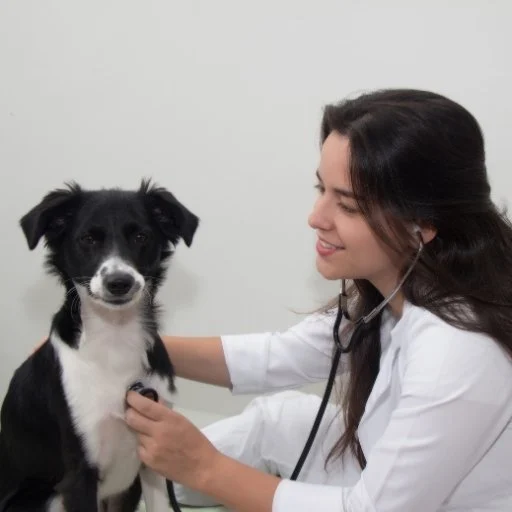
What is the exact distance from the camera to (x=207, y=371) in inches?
62.1

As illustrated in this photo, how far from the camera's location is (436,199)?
3.66ft

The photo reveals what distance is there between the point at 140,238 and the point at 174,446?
0.43 meters

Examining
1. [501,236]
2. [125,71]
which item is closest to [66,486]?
[501,236]

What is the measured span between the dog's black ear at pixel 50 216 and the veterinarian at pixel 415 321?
0.39 metres

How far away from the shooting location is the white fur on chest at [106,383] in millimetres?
1218

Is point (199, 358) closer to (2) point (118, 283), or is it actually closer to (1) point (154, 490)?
(1) point (154, 490)

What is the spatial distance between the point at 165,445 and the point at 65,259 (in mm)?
437

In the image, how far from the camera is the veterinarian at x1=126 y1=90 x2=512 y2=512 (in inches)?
40.9

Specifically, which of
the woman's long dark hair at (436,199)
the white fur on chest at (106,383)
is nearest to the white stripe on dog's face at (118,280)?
the white fur on chest at (106,383)

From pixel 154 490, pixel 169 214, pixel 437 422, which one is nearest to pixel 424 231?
pixel 437 422

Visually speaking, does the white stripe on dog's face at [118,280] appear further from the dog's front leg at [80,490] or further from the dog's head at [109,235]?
the dog's front leg at [80,490]

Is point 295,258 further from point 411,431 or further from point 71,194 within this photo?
point 411,431

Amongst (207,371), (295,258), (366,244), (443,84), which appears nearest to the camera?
(366,244)

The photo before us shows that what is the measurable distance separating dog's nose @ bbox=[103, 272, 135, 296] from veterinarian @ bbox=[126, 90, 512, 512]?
0.70 feet
